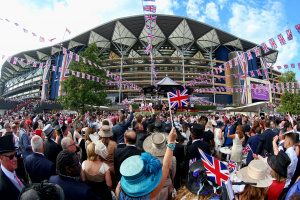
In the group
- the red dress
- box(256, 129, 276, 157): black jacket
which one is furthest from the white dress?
the red dress

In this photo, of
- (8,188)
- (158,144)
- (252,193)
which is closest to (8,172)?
(8,188)

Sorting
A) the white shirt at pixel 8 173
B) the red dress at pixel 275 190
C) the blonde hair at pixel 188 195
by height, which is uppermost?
the white shirt at pixel 8 173

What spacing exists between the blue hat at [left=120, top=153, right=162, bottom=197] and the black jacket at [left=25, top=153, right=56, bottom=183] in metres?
2.03

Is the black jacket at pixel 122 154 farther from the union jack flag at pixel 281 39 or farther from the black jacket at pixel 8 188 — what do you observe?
the union jack flag at pixel 281 39

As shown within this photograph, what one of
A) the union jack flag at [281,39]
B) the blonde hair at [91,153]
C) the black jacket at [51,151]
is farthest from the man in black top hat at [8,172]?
the union jack flag at [281,39]

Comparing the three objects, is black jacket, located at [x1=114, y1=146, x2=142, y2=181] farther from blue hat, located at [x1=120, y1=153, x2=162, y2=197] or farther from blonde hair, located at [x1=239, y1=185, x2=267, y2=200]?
blonde hair, located at [x1=239, y1=185, x2=267, y2=200]

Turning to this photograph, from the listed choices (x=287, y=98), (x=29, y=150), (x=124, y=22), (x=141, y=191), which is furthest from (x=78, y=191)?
(x=124, y=22)

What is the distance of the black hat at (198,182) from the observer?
190cm

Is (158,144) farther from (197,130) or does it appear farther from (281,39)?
(281,39)

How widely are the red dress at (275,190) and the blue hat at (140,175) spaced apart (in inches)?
73.9

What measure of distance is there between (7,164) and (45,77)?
62.6m

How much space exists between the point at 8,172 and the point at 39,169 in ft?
2.35

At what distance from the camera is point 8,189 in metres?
2.10

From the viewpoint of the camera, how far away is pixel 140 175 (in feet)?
4.77
